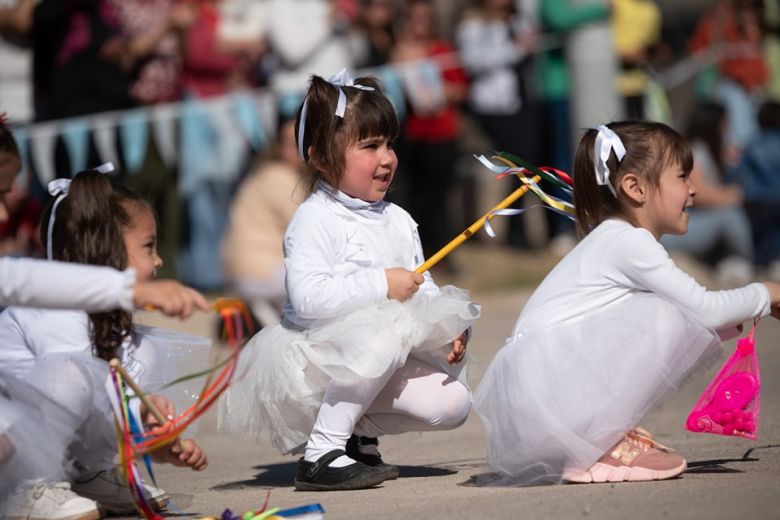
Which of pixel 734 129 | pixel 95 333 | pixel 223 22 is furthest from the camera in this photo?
pixel 734 129

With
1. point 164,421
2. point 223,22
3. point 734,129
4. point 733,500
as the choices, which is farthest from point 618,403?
point 734,129

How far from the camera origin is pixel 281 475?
4.75 metres

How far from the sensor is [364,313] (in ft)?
13.8

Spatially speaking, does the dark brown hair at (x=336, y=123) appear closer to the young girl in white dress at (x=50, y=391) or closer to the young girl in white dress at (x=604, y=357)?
the young girl in white dress at (x=604, y=357)

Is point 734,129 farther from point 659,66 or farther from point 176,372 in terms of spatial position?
point 176,372

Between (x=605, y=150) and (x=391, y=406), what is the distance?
1110mm

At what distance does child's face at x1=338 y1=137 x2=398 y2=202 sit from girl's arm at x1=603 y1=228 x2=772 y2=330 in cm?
90

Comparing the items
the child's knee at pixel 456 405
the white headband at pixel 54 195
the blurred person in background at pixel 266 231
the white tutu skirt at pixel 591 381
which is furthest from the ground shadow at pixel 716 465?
the blurred person in background at pixel 266 231

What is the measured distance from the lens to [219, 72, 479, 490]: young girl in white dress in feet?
13.8

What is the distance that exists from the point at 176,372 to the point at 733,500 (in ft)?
5.53

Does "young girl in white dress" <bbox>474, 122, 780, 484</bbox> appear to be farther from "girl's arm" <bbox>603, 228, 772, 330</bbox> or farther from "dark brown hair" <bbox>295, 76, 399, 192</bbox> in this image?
"dark brown hair" <bbox>295, 76, 399, 192</bbox>

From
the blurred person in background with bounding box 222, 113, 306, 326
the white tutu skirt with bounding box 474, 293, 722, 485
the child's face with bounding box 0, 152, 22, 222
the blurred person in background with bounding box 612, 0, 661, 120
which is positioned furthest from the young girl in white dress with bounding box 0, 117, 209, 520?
the blurred person in background with bounding box 612, 0, 661, 120

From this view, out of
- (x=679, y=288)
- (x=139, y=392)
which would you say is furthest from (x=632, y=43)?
(x=139, y=392)

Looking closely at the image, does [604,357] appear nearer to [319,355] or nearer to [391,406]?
[391,406]
